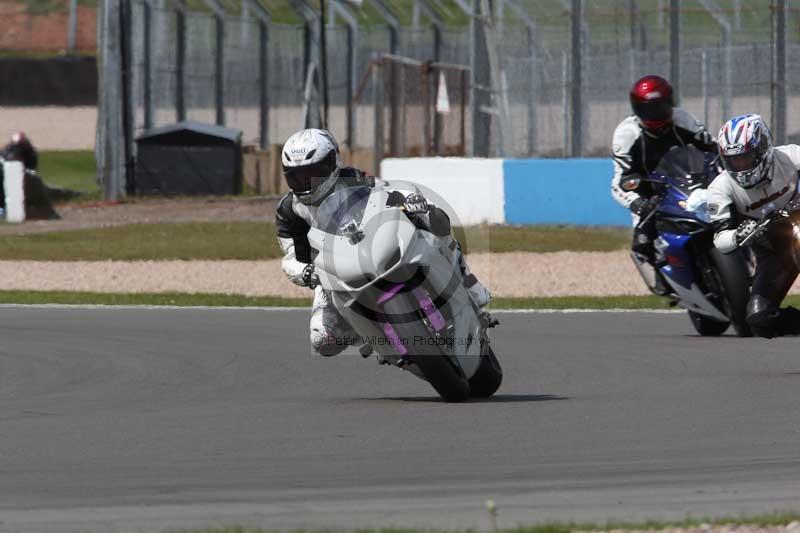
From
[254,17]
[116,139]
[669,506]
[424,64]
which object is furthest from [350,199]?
[254,17]

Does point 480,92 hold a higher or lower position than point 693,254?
higher

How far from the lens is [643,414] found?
9.11 metres

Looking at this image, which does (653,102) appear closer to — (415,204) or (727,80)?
(415,204)

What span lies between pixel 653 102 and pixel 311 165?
15.9 ft

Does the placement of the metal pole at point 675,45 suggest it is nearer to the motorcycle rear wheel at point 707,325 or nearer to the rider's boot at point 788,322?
the motorcycle rear wheel at point 707,325

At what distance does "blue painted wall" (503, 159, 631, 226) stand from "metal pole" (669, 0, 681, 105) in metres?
1.25

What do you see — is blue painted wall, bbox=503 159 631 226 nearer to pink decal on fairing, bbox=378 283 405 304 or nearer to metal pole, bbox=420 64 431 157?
metal pole, bbox=420 64 431 157

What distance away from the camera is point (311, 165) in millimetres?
9617

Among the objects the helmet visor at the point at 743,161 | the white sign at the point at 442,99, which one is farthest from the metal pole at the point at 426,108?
the helmet visor at the point at 743,161

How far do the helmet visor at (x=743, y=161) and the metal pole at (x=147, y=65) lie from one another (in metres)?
22.9

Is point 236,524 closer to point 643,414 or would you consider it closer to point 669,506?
point 669,506

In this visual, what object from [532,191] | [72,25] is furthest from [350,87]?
[72,25]

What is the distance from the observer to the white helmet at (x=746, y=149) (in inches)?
464

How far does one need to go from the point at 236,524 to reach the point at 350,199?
3.58 meters
